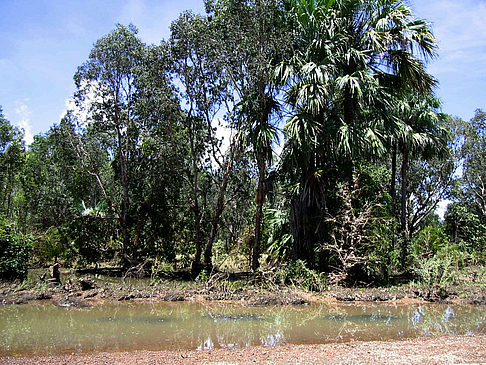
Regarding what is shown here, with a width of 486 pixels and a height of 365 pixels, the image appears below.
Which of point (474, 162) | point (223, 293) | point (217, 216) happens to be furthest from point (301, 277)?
point (474, 162)

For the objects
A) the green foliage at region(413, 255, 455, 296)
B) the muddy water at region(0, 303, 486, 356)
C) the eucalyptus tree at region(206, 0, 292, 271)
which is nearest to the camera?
the muddy water at region(0, 303, 486, 356)

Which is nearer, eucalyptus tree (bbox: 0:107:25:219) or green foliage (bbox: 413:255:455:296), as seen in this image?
green foliage (bbox: 413:255:455:296)

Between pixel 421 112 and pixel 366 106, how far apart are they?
5959 millimetres

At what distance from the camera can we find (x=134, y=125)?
17625mm

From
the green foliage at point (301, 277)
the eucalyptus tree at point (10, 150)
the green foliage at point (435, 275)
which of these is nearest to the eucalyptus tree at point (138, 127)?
the green foliage at point (301, 277)

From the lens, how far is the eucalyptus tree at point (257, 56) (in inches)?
569

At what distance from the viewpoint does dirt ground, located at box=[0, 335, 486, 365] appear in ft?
20.2

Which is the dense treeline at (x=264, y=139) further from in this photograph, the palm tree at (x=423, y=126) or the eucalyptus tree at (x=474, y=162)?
the eucalyptus tree at (x=474, y=162)

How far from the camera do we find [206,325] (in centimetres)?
891

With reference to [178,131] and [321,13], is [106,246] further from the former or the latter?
Answer: [321,13]

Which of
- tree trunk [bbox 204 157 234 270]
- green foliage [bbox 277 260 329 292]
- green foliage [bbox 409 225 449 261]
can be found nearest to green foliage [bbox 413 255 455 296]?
green foliage [bbox 277 260 329 292]

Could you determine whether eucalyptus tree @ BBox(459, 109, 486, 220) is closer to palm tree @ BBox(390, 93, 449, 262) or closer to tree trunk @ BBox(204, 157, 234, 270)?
palm tree @ BBox(390, 93, 449, 262)

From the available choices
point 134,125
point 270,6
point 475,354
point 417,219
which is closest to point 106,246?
point 134,125

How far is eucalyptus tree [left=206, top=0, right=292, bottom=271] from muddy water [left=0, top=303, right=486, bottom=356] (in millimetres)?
4846
